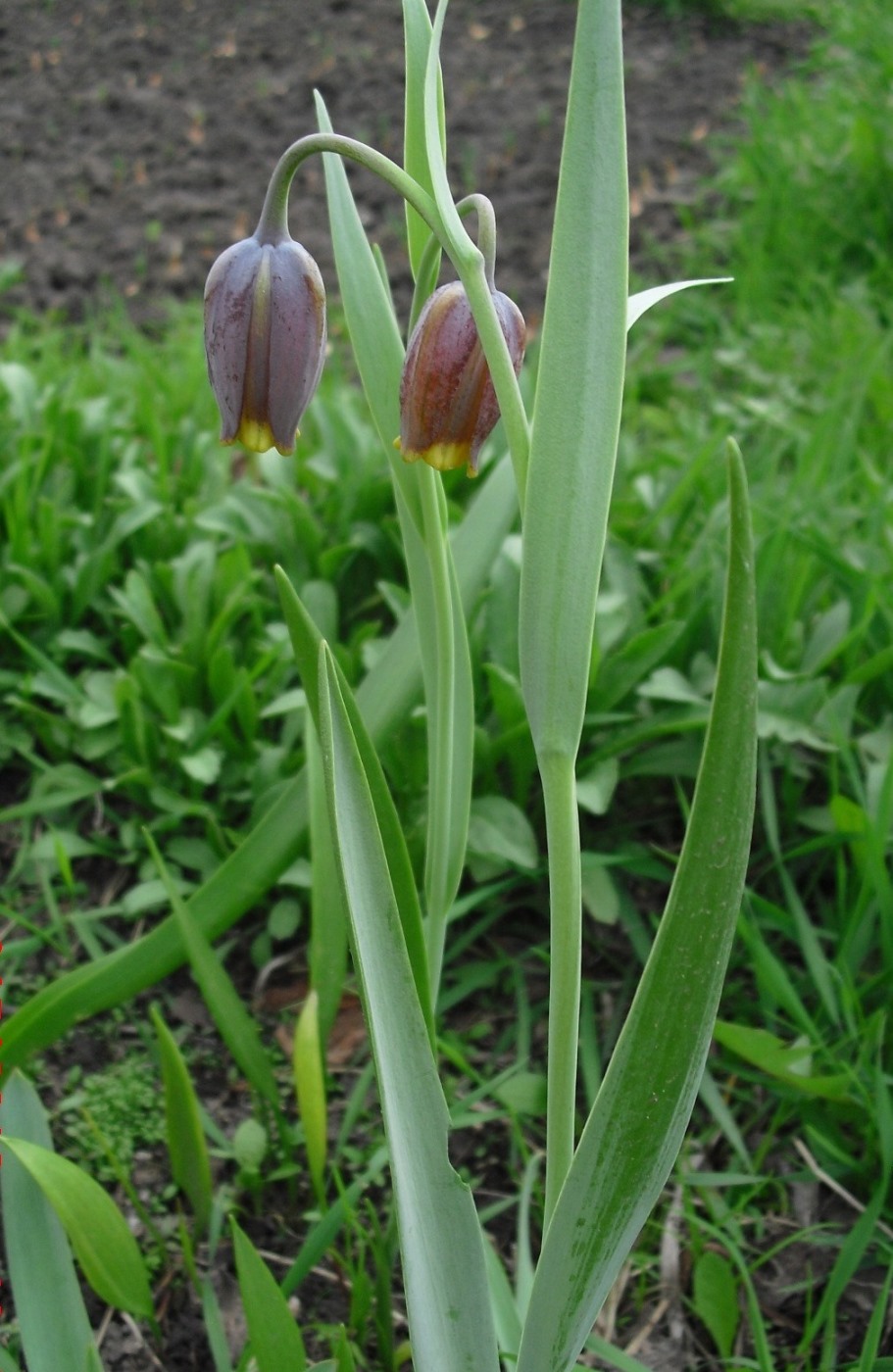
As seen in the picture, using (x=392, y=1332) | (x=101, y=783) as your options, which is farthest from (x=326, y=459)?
(x=392, y=1332)

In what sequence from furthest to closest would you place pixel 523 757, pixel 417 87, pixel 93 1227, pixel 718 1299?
pixel 523 757 → pixel 718 1299 → pixel 93 1227 → pixel 417 87

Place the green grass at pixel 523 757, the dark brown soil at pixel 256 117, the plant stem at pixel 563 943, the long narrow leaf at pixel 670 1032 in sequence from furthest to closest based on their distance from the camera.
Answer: the dark brown soil at pixel 256 117 → the green grass at pixel 523 757 → the plant stem at pixel 563 943 → the long narrow leaf at pixel 670 1032

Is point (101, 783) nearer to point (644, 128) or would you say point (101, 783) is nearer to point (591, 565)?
point (591, 565)

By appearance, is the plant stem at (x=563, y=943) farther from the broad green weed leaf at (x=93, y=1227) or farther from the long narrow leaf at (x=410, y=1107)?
the broad green weed leaf at (x=93, y=1227)

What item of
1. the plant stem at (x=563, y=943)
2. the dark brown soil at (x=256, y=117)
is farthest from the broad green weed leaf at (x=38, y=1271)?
the dark brown soil at (x=256, y=117)

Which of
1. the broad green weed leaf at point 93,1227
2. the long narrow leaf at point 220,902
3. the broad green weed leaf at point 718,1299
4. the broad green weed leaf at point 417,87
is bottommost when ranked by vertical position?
the broad green weed leaf at point 718,1299

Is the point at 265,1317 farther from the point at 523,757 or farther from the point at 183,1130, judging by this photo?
the point at 523,757

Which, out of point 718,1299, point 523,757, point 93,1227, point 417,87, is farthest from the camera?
point 523,757

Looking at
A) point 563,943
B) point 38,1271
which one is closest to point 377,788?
point 563,943
